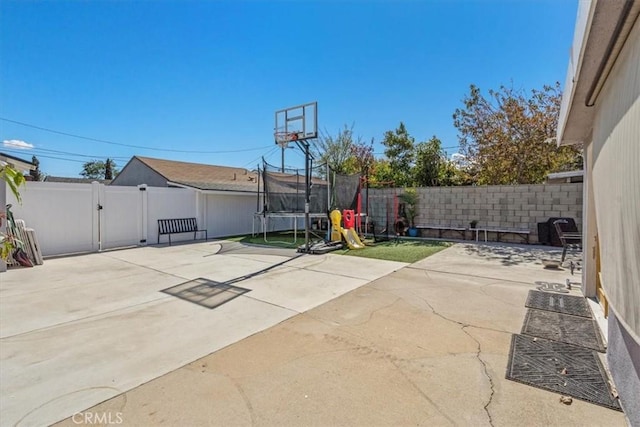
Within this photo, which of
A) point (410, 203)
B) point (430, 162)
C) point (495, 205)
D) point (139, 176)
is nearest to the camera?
point (495, 205)

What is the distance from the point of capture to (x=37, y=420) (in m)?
1.92

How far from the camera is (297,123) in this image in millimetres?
8922

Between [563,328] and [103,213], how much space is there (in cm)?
1057

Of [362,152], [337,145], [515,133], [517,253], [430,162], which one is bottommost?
[517,253]

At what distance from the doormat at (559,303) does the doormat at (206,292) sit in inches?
159

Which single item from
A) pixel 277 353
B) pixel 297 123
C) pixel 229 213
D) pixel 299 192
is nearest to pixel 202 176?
pixel 229 213

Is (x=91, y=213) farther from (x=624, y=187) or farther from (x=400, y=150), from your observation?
(x=400, y=150)

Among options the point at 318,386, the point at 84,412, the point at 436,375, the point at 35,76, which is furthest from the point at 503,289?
the point at 35,76

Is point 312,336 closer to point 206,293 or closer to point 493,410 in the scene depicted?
point 493,410

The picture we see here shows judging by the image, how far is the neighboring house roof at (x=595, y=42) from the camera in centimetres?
143

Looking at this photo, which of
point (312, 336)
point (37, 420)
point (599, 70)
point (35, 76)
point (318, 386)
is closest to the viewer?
point (37, 420)

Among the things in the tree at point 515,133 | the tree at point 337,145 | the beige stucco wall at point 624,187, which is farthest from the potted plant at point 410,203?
the tree at point 337,145

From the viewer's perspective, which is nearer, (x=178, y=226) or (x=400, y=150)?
(x=178, y=226)

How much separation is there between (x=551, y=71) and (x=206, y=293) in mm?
14735
